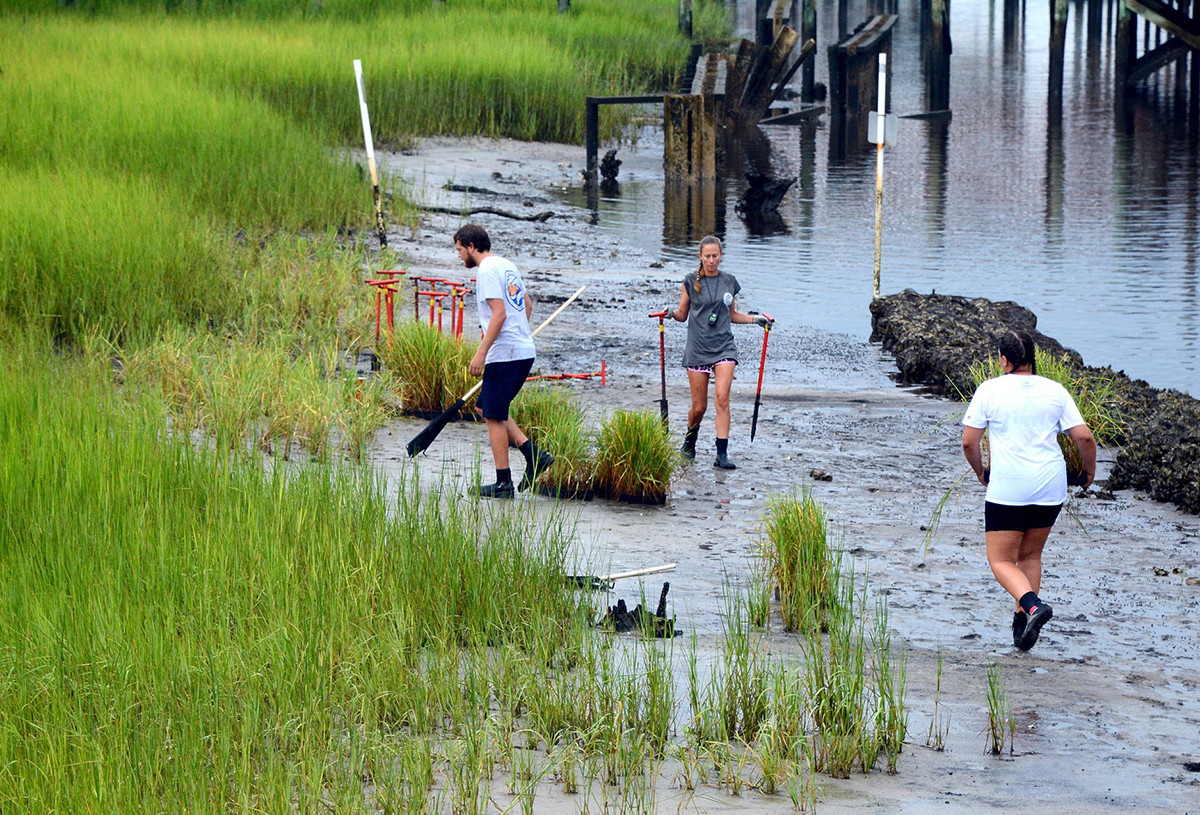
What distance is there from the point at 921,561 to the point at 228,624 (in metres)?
4.06

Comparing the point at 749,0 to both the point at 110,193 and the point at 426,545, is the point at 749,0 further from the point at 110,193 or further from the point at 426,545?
the point at 426,545

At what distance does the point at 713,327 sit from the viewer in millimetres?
9664

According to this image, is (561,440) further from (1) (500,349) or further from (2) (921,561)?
(2) (921,561)

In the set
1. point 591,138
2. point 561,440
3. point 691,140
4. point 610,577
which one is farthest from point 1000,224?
point 610,577

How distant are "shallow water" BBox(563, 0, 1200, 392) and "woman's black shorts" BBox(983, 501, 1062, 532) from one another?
7.49 metres

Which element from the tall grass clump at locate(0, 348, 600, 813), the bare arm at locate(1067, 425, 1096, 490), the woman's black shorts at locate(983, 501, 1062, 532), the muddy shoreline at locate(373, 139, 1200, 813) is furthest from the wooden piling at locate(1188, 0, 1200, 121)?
the tall grass clump at locate(0, 348, 600, 813)

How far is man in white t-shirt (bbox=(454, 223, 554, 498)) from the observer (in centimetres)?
845

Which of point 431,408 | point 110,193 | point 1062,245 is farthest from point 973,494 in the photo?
point 1062,245

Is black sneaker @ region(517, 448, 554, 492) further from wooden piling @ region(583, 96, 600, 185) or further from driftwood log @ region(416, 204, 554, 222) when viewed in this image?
wooden piling @ region(583, 96, 600, 185)

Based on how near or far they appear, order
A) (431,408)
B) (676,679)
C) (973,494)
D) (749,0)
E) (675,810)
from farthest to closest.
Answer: (749,0) → (431,408) → (973,494) → (676,679) → (675,810)

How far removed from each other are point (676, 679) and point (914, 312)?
29.5 ft

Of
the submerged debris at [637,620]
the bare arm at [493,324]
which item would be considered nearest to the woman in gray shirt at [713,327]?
the bare arm at [493,324]

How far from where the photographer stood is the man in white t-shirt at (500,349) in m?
8.45

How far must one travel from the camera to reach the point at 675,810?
472 centimetres
